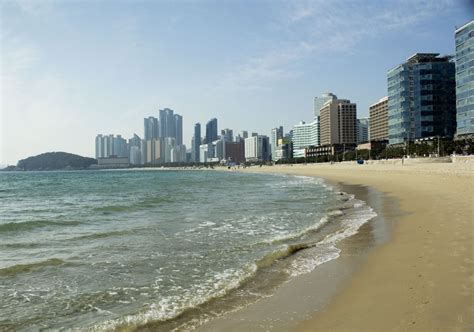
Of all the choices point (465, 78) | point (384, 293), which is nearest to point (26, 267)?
point (384, 293)

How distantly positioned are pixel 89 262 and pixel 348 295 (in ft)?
22.7

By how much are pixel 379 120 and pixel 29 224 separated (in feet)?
570

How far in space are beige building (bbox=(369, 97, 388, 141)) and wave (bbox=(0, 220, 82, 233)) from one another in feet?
535

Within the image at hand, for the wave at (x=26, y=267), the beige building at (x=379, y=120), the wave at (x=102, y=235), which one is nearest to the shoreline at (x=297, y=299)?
the wave at (x=26, y=267)

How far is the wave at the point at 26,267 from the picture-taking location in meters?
10.1

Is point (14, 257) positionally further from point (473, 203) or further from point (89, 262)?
point (473, 203)

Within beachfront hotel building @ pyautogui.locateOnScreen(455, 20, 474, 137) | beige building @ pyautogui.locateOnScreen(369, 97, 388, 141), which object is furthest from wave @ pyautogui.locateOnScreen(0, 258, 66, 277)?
beige building @ pyautogui.locateOnScreen(369, 97, 388, 141)

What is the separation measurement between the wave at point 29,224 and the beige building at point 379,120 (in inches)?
6421

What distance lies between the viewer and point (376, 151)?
132875mm

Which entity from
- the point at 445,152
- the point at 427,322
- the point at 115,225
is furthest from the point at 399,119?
the point at 427,322

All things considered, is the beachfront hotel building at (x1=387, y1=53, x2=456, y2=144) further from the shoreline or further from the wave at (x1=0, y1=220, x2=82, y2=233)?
the shoreline

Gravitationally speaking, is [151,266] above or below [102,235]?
above

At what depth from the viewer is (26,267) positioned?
34.8 feet

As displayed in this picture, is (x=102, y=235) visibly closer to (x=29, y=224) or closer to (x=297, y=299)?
(x=29, y=224)
